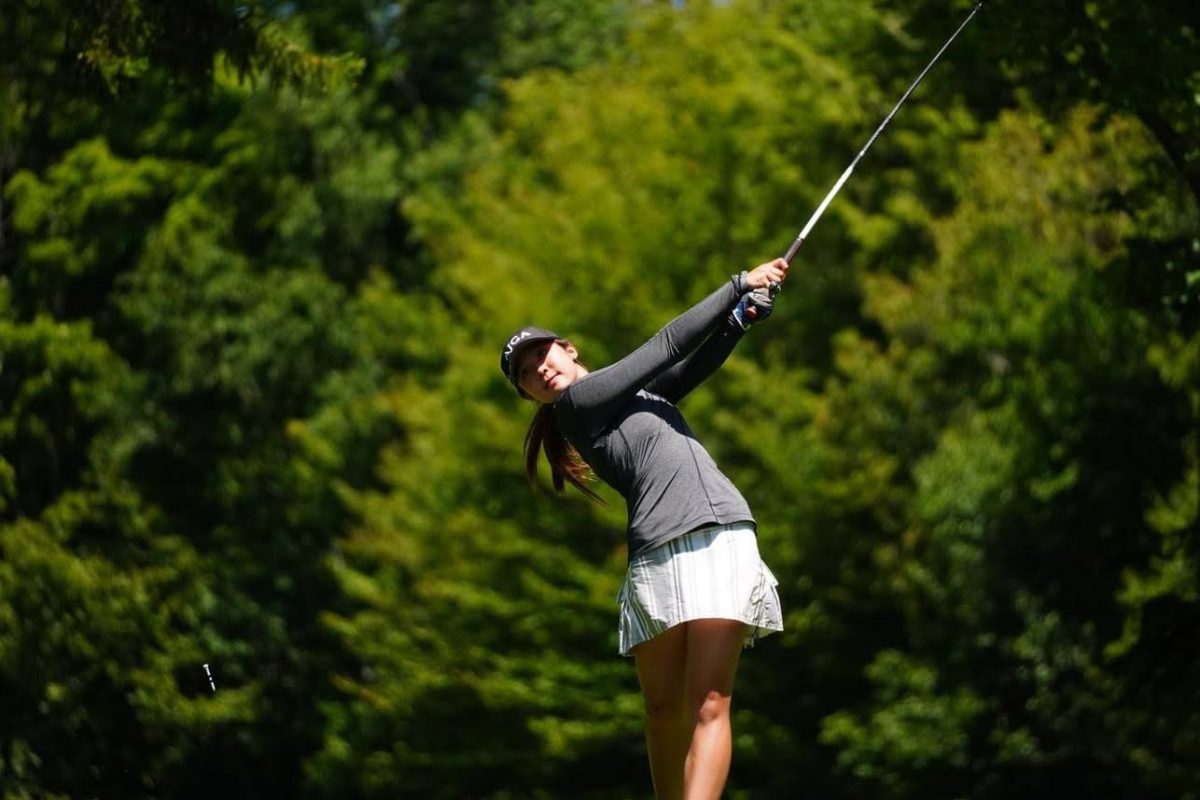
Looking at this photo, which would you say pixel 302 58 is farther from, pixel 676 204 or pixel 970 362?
pixel 676 204

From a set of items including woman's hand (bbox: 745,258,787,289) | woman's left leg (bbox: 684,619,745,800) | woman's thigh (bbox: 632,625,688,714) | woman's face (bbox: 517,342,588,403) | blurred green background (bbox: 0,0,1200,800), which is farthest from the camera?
blurred green background (bbox: 0,0,1200,800)

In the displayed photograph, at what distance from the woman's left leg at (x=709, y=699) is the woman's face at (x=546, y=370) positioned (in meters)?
0.85

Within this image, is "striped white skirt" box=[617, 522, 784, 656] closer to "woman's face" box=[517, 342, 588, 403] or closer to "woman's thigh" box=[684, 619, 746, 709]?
"woman's thigh" box=[684, 619, 746, 709]

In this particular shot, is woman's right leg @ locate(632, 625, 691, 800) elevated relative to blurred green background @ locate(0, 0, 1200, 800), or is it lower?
lower

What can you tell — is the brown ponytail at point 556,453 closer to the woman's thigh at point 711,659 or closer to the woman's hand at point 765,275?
the woman's thigh at point 711,659

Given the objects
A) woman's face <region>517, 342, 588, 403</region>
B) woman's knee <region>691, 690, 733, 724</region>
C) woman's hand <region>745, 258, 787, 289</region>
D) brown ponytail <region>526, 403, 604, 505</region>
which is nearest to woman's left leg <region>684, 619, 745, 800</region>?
woman's knee <region>691, 690, 733, 724</region>

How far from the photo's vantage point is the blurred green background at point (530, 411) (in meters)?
23.2

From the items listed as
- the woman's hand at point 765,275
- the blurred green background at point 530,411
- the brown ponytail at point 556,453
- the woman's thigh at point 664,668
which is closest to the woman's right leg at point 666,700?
the woman's thigh at point 664,668

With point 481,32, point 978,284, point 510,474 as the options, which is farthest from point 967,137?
point 481,32

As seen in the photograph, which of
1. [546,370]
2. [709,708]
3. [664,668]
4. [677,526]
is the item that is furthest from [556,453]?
[709,708]

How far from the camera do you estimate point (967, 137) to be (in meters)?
26.1

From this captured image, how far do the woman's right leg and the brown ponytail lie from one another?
0.54 metres

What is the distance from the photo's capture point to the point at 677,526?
6.92 m

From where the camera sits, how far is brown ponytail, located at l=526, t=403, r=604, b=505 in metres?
7.35
